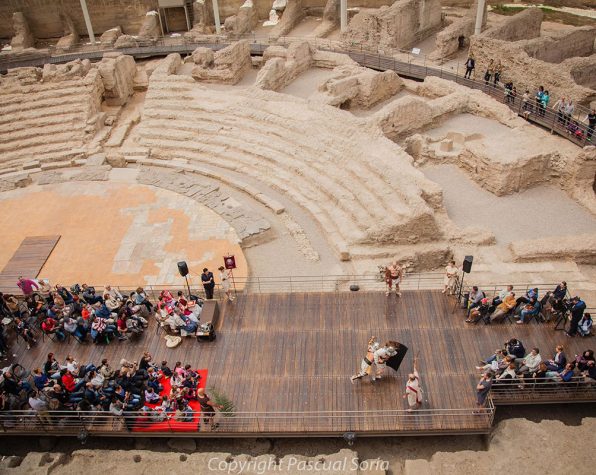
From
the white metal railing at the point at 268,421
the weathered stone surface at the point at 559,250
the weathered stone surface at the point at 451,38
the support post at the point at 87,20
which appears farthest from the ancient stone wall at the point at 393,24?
the white metal railing at the point at 268,421

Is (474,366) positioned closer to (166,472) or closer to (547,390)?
(547,390)

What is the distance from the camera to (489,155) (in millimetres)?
16250

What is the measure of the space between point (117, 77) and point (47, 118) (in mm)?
3659

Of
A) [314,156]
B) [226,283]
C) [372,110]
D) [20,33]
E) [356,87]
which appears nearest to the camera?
[226,283]

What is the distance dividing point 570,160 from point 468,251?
5.00 meters

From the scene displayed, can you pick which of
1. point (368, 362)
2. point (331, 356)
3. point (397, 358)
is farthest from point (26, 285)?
point (397, 358)

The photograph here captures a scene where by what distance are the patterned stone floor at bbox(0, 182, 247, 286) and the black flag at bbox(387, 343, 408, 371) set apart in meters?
5.38

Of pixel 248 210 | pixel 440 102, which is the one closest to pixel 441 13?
pixel 440 102

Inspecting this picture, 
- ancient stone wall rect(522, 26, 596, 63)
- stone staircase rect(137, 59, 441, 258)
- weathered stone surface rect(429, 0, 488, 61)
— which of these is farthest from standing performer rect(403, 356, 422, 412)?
weathered stone surface rect(429, 0, 488, 61)

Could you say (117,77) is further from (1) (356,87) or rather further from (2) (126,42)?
(1) (356,87)

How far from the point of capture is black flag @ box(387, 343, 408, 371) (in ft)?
32.7

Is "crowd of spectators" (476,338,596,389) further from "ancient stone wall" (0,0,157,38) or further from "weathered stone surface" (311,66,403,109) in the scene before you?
"ancient stone wall" (0,0,157,38)

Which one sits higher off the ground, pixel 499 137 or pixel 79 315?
pixel 499 137

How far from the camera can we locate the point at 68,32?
1238 inches
